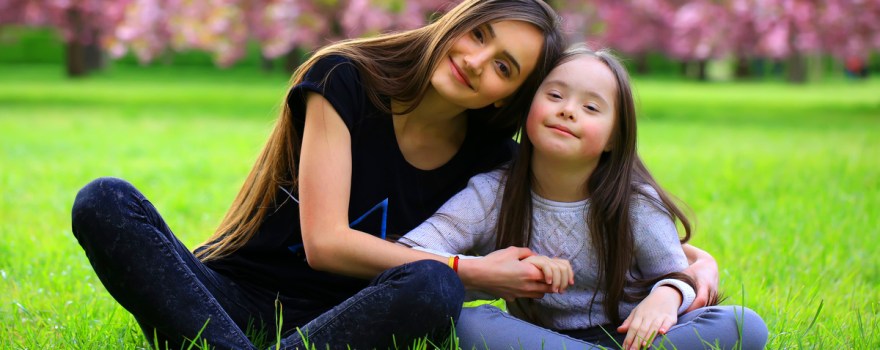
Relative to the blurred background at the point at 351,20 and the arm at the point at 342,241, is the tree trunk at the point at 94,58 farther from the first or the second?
the arm at the point at 342,241

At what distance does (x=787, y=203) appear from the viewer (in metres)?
5.24

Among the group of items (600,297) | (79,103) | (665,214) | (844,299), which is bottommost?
(79,103)

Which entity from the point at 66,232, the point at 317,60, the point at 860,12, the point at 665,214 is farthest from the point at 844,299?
the point at 860,12

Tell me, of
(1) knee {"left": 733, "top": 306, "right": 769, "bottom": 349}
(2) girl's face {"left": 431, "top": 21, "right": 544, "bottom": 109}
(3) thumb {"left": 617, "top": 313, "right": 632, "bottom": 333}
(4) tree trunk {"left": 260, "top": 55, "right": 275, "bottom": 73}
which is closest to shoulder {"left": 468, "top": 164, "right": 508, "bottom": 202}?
(2) girl's face {"left": 431, "top": 21, "right": 544, "bottom": 109}

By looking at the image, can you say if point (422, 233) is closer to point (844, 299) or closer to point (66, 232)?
point (844, 299)

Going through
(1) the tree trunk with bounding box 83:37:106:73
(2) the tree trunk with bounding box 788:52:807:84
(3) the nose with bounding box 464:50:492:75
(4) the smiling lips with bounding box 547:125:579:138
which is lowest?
(2) the tree trunk with bounding box 788:52:807:84

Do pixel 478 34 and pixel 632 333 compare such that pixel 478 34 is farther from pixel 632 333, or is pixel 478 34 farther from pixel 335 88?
pixel 632 333

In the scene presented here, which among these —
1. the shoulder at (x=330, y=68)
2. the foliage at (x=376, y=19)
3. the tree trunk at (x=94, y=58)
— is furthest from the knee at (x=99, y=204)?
the tree trunk at (x=94, y=58)

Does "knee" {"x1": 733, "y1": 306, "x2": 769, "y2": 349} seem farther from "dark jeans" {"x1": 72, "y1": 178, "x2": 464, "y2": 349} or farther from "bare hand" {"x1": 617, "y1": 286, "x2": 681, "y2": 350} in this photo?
"dark jeans" {"x1": 72, "y1": 178, "x2": 464, "y2": 349}

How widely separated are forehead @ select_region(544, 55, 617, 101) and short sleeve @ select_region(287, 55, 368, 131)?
0.48m

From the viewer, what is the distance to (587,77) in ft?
7.90

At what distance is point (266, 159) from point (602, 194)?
0.88 meters

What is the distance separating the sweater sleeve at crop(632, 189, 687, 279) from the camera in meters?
2.41

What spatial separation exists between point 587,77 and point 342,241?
72cm
